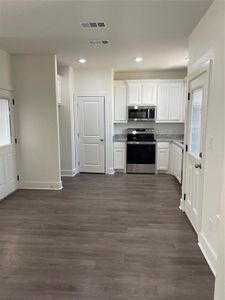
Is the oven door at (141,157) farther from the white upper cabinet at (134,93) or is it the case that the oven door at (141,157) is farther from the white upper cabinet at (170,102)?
the white upper cabinet at (134,93)

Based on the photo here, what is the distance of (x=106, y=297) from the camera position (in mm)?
2049

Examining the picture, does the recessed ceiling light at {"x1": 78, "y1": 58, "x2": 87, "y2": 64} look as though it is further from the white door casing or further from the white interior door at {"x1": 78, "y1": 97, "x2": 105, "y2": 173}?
the white door casing

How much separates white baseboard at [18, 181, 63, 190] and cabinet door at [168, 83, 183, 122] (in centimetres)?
344

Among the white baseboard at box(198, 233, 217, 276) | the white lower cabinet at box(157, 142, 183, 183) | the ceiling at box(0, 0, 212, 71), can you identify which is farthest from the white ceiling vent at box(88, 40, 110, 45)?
the white baseboard at box(198, 233, 217, 276)

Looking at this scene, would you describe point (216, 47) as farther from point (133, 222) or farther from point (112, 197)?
point (112, 197)

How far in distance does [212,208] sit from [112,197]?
2359mm

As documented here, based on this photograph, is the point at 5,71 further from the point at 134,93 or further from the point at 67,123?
the point at 134,93

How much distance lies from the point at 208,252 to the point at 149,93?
4538 millimetres

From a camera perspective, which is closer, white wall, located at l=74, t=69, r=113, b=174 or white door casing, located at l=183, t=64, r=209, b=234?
white door casing, located at l=183, t=64, r=209, b=234

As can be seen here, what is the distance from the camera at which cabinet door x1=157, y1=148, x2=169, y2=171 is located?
619 cm

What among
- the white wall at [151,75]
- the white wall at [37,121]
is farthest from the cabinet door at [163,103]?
the white wall at [37,121]

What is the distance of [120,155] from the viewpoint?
249 inches

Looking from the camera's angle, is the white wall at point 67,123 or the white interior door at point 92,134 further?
the white interior door at point 92,134

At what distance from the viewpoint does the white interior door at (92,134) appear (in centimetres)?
615
